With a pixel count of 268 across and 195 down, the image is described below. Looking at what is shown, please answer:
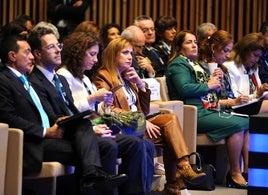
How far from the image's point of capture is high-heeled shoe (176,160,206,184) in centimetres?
680

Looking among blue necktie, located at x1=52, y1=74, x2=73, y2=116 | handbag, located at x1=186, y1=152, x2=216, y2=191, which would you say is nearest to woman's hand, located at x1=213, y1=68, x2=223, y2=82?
handbag, located at x1=186, y1=152, x2=216, y2=191

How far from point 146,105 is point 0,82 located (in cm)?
159

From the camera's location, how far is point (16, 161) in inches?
222

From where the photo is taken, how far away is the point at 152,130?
22.4 ft

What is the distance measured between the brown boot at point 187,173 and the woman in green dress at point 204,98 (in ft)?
3.64

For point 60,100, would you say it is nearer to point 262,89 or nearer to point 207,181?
point 207,181

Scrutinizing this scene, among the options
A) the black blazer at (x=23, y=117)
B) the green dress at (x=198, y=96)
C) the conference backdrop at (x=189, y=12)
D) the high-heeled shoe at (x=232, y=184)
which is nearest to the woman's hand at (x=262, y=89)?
the green dress at (x=198, y=96)

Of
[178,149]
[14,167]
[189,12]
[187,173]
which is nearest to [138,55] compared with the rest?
[178,149]

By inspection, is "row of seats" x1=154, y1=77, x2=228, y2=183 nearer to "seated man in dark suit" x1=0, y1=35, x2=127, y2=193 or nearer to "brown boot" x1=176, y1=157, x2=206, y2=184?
"brown boot" x1=176, y1=157, x2=206, y2=184

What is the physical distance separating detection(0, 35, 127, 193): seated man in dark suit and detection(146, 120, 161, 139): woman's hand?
86cm

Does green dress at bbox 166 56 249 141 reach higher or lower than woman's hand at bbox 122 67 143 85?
lower

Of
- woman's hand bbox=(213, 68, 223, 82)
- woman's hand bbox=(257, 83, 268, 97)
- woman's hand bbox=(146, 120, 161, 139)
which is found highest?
woman's hand bbox=(213, 68, 223, 82)

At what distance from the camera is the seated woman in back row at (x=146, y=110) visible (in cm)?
682

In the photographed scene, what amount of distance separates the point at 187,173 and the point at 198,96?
4.13 feet
